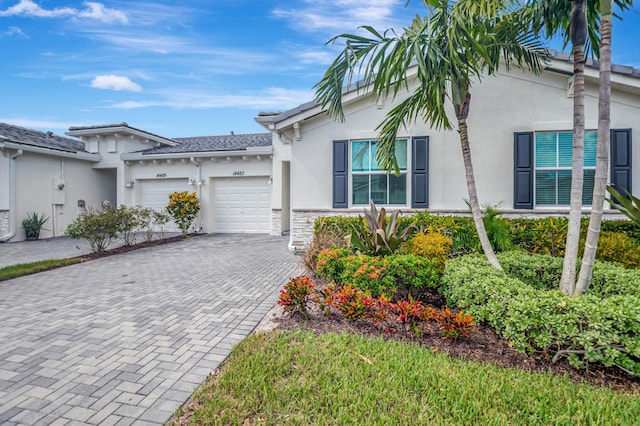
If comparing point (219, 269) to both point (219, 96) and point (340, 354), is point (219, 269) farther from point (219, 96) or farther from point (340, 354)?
point (219, 96)

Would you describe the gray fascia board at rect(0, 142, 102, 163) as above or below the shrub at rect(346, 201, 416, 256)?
above

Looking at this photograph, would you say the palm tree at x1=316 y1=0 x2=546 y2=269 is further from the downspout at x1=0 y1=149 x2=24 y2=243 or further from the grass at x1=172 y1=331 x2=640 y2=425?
the downspout at x1=0 y1=149 x2=24 y2=243

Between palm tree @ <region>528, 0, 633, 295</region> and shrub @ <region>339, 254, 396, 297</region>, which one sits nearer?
palm tree @ <region>528, 0, 633, 295</region>

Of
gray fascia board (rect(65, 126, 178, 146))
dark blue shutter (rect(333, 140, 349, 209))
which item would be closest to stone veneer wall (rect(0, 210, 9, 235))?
gray fascia board (rect(65, 126, 178, 146))

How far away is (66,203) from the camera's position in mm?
14086

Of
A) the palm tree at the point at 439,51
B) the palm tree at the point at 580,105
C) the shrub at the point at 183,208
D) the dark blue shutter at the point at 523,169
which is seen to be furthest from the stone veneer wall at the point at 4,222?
the dark blue shutter at the point at 523,169

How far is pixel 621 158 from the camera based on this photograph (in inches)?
297

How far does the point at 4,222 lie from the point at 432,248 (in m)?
15.3

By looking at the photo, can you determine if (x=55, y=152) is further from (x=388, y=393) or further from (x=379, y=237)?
(x=388, y=393)

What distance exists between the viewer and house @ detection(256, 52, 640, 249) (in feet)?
25.1

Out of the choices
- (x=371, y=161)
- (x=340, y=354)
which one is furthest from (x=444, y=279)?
(x=371, y=161)

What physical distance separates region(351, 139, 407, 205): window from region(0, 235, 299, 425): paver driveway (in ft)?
10.2

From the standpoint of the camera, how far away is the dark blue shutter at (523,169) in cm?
793

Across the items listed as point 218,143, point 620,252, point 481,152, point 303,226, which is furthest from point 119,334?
point 218,143
